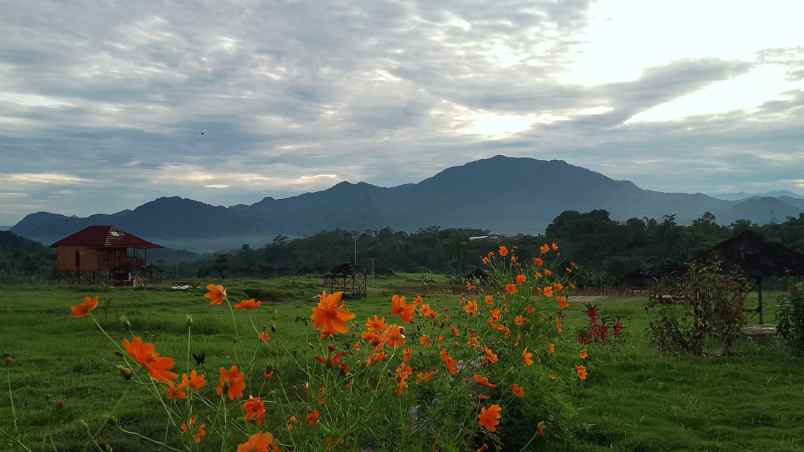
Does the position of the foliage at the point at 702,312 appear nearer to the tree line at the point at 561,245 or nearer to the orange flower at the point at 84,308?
the orange flower at the point at 84,308

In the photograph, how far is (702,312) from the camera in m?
7.70

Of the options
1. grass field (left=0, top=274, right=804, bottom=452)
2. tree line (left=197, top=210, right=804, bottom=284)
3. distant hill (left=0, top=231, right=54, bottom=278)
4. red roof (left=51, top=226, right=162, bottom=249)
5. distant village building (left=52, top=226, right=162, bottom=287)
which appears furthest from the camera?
distant hill (left=0, top=231, right=54, bottom=278)

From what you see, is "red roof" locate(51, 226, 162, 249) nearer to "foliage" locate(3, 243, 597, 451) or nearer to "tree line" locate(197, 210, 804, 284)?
"tree line" locate(197, 210, 804, 284)

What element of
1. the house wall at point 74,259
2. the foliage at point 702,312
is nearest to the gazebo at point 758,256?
the foliage at point 702,312

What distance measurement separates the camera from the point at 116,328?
39.2ft

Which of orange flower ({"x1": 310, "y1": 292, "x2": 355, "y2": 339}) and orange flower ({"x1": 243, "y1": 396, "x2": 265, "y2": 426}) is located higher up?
orange flower ({"x1": 310, "y1": 292, "x2": 355, "y2": 339})

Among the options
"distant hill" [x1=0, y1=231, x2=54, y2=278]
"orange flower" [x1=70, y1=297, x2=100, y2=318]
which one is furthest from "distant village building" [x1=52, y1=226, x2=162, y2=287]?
"orange flower" [x1=70, y1=297, x2=100, y2=318]

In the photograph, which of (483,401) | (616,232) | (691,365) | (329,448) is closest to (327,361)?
(329,448)

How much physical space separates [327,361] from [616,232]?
4666 centimetres

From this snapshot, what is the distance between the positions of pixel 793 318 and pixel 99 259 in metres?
30.6

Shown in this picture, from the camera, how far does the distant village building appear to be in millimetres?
31219

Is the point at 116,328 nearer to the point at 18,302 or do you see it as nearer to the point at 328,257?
the point at 18,302

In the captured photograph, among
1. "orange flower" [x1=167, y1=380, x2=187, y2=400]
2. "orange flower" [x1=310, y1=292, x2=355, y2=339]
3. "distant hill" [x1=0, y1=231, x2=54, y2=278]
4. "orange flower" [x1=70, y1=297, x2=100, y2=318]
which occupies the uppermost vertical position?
"orange flower" [x1=70, y1=297, x2=100, y2=318]

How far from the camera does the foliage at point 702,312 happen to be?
25.0 ft
